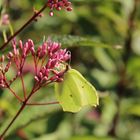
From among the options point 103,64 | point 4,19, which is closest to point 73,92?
point 4,19

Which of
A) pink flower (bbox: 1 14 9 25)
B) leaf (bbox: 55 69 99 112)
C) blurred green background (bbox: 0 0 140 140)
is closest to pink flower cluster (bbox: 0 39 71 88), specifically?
leaf (bbox: 55 69 99 112)

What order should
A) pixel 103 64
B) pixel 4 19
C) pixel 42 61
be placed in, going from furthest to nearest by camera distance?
pixel 103 64
pixel 4 19
pixel 42 61

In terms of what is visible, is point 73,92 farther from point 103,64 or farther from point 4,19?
point 103,64

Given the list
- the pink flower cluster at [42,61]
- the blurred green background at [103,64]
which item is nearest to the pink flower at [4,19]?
the pink flower cluster at [42,61]

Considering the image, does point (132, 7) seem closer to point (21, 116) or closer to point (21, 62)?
point (21, 116)

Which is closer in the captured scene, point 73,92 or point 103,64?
point 73,92

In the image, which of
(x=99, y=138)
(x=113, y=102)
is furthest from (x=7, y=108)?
(x=113, y=102)

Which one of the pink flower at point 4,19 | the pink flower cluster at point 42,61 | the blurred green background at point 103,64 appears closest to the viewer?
the pink flower cluster at point 42,61

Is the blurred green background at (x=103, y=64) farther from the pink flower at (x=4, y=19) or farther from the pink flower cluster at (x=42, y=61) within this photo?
the pink flower cluster at (x=42, y=61)

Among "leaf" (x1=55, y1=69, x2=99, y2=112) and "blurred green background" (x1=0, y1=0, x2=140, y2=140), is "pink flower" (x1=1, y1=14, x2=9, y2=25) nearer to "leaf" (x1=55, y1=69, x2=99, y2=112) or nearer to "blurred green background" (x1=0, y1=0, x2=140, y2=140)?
"leaf" (x1=55, y1=69, x2=99, y2=112)

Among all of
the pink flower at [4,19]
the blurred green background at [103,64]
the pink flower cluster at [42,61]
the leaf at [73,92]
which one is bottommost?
the blurred green background at [103,64]
